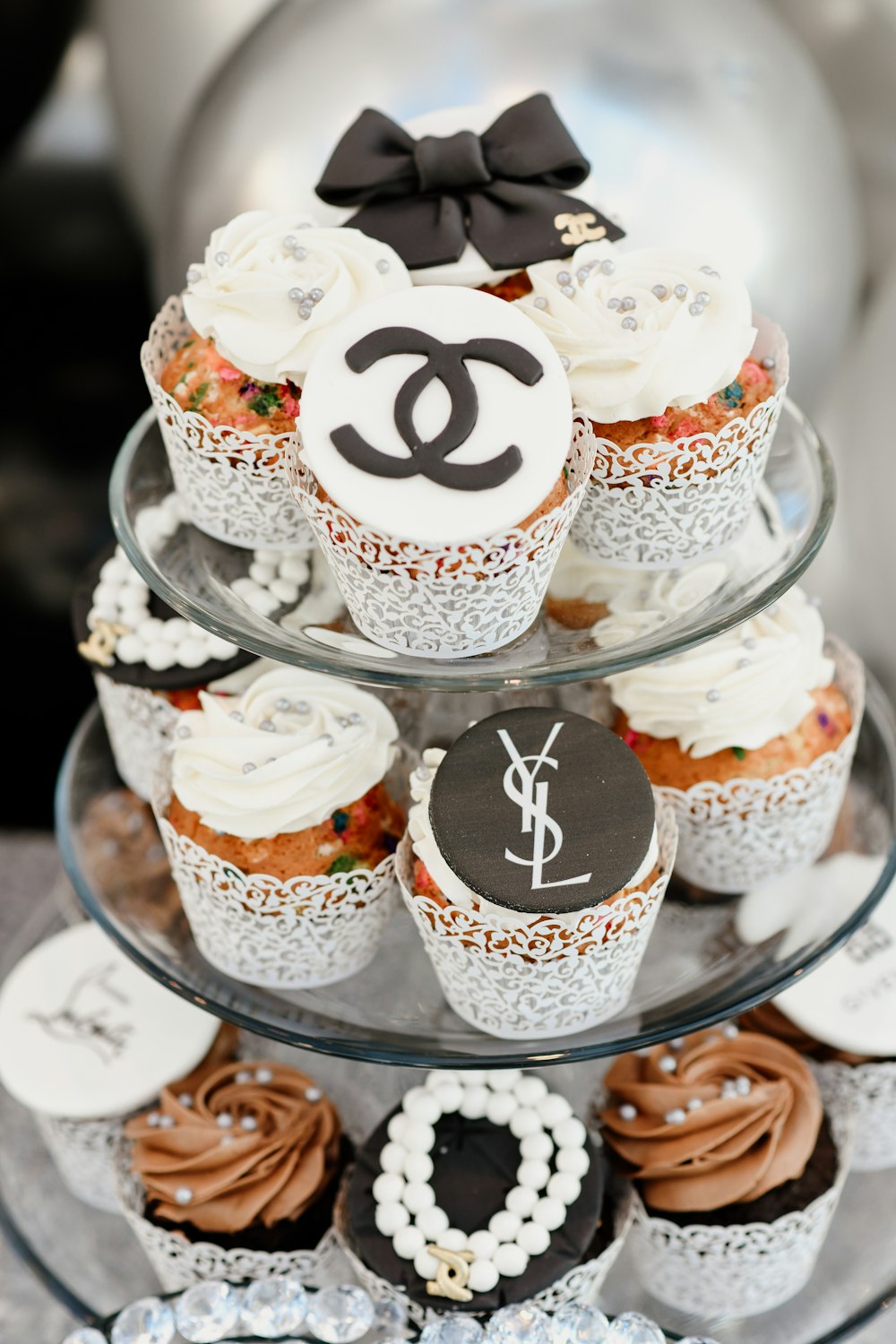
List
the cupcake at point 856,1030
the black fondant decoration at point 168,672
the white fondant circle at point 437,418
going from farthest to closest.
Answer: the cupcake at point 856,1030 < the black fondant decoration at point 168,672 < the white fondant circle at point 437,418

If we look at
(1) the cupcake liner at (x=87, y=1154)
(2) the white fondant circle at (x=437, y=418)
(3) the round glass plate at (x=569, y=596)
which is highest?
(2) the white fondant circle at (x=437, y=418)

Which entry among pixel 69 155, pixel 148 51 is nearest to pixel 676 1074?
pixel 148 51

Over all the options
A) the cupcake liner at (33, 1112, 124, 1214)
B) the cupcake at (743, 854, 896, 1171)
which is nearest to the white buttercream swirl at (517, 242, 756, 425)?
the cupcake at (743, 854, 896, 1171)

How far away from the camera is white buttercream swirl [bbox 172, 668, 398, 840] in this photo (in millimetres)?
1322

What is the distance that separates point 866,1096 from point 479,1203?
62 cm

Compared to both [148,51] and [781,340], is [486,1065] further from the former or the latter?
[148,51]

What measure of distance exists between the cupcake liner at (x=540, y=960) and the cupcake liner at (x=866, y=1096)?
551 millimetres

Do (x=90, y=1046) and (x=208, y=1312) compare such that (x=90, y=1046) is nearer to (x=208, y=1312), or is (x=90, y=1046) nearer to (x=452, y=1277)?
(x=208, y=1312)

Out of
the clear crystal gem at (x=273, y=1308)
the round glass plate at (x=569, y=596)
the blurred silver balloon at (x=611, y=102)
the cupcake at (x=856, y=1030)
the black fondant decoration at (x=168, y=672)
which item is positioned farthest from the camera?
the cupcake at (x=856, y=1030)

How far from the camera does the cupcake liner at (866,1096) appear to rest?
1.75 m

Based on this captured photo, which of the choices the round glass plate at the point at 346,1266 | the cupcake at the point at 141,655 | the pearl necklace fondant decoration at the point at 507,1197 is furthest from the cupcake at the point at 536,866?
the round glass plate at the point at 346,1266

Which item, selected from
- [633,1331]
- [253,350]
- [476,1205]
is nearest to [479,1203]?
[476,1205]

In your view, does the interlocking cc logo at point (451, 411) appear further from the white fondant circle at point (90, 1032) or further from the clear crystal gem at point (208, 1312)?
the white fondant circle at point (90, 1032)

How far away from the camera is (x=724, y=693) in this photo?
4.69 feet
